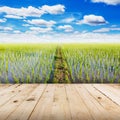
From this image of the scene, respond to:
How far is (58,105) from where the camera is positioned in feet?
6.47

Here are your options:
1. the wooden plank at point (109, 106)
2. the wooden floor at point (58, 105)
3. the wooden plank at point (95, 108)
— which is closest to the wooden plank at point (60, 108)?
the wooden floor at point (58, 105)

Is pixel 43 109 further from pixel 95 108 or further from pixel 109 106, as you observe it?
pixel 109 106

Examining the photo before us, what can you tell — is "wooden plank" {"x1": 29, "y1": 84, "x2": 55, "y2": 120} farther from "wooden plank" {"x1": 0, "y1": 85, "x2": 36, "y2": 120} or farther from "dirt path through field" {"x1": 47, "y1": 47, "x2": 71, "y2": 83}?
"dirt path through field" {"x1": 47, "y1": 47, "x2": 71, "y2": 83}

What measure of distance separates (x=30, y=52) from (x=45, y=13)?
2.91ft

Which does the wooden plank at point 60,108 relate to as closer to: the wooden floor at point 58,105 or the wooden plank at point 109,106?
the wooden floor at point 58,105

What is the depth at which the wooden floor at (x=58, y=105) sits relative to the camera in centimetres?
167

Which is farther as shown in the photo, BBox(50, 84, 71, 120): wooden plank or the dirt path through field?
the dirt path through field

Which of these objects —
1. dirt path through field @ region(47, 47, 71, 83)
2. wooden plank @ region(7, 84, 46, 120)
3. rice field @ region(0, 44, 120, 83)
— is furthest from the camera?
dirt path through field @ region(47, 47, 71, 83)

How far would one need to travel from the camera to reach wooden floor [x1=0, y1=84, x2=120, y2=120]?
5.47 feet

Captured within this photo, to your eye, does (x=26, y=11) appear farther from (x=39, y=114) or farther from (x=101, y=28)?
(x=39, y=114)

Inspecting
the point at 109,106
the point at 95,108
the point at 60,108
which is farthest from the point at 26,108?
the point at 109,106

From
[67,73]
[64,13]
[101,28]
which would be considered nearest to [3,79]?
[67,73]

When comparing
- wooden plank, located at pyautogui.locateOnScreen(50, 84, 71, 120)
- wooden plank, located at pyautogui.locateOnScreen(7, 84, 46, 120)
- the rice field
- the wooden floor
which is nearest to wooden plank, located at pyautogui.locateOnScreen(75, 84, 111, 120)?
the wooden floor

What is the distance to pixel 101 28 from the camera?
455 centimetres
